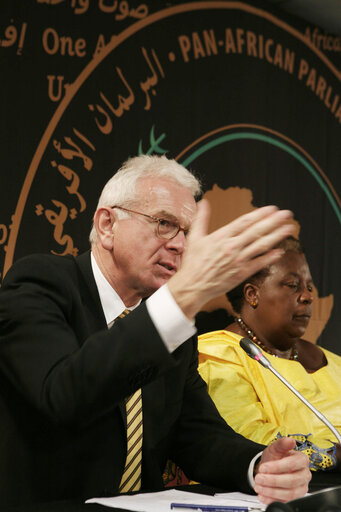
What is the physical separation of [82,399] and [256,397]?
5.09 ft

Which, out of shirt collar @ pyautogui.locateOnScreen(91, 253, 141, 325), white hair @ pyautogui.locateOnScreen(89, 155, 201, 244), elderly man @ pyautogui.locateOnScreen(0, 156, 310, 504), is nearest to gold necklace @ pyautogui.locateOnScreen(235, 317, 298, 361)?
elderly man @ pyautogui.locateOnScreen(0, 156, 310, 504)

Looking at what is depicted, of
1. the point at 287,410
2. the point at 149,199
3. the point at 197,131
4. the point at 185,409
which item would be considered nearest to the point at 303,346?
the point at 287,410

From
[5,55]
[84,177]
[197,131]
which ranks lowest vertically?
[84,177]

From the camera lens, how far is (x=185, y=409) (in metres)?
2.01

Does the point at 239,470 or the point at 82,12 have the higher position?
the point at 82,12

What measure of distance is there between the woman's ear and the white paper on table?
1.63 m

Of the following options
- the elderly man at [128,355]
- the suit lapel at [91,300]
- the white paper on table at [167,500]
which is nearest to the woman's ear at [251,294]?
the elderly man at [128,355]

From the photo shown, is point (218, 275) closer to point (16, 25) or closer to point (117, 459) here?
point (117, 459)

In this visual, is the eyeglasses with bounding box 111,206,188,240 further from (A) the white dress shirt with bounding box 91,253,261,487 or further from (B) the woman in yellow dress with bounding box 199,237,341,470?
(B) the woman in yellow dress with bounding box 199,237,341,470

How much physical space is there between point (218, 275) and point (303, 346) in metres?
2.22

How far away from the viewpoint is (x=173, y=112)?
3.50 m

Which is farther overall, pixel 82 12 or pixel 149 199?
pixel 82 12

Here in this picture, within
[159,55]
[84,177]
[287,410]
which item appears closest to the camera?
[287,410]

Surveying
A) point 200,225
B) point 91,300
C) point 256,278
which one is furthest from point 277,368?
point 200,225
